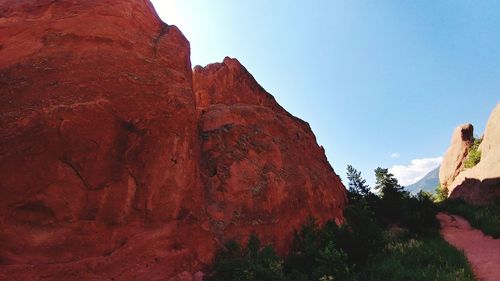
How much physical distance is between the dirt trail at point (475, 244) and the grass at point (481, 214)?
310 millimetres

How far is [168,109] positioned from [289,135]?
23.9 ft

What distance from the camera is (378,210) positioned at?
74.6 ft

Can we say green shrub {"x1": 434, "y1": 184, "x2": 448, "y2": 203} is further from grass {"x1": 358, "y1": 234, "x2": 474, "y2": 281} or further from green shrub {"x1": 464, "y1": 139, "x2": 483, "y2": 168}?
grass {"x1": 358, "y1": 234, "x2": 474, "y2": 281}

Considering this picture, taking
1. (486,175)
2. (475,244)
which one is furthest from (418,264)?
(486,175)

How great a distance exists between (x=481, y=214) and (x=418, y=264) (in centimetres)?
1074

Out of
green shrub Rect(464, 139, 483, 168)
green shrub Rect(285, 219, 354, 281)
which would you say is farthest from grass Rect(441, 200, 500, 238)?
green shrub Rect(285, 219, 354, 281)

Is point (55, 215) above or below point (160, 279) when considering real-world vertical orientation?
above

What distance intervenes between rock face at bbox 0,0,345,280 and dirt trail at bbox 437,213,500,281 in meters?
6.18

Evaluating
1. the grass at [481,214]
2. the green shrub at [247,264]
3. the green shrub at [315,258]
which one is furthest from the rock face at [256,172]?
the grass at [481,214]

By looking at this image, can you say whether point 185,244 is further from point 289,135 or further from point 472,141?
point 472,141

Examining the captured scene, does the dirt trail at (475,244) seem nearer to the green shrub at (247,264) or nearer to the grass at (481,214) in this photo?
the grass at (481,214)

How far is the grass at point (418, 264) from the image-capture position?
9891mm

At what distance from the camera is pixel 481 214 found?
63.6 feet

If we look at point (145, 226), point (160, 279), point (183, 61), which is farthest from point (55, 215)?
point (183, 61)
